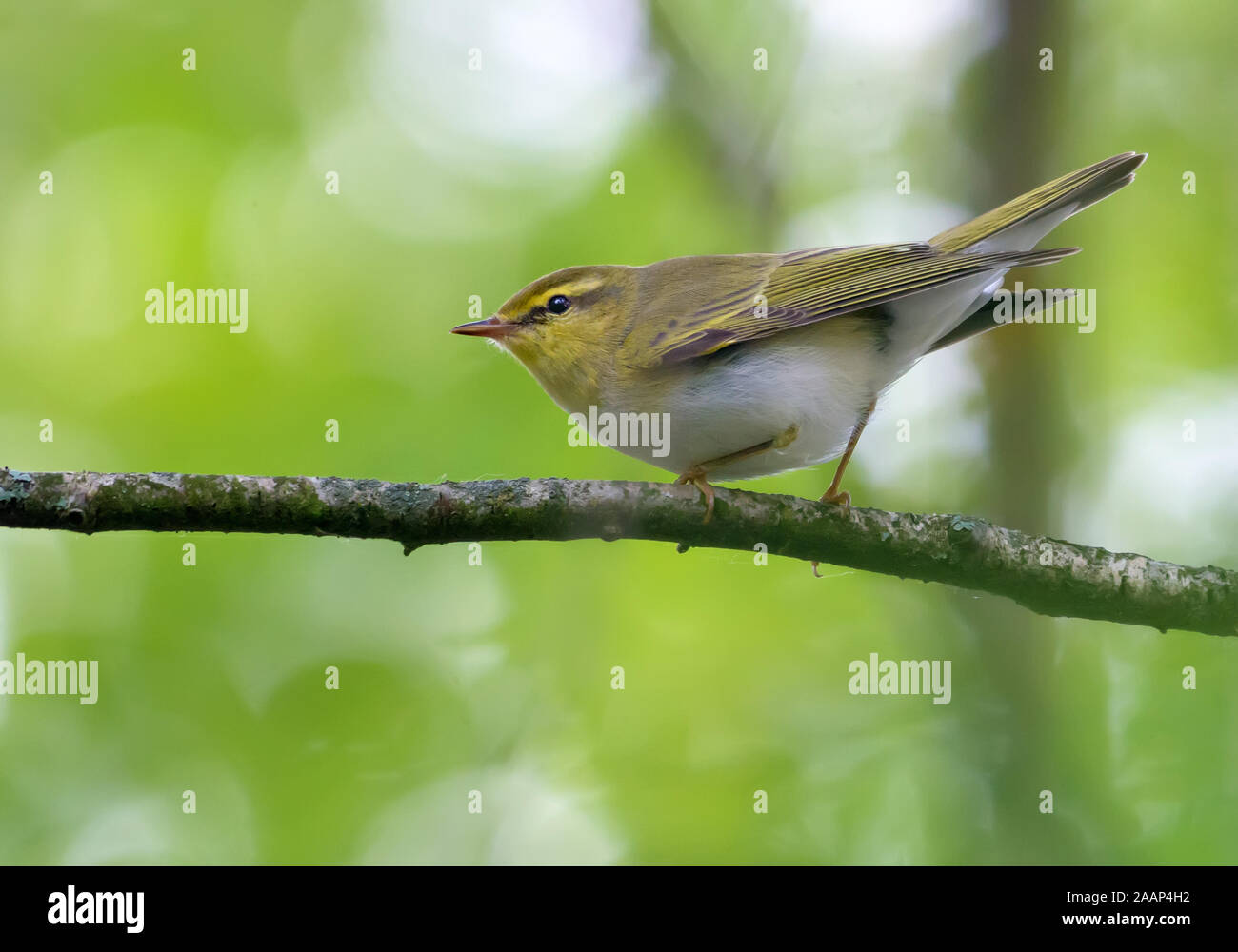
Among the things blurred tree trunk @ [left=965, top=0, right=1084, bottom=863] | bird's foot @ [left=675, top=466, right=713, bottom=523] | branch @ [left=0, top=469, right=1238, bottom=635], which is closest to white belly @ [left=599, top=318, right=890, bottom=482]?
bird's foot @ [left=675, top=466, right=713, bottom=523]

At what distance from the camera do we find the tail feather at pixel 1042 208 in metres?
5.09

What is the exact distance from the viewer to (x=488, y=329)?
564cm

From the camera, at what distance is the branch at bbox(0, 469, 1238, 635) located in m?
3.52

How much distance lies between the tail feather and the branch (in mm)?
1888

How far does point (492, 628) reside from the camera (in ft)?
24.0

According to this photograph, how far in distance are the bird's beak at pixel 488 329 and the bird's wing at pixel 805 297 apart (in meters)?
0.74

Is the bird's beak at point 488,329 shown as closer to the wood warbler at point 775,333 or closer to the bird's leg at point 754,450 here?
the wood warbler at point 775,333

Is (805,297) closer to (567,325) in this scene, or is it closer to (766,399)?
(766,399)

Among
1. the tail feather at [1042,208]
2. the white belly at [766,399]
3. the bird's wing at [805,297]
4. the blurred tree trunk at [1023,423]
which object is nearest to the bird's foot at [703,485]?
the white belly at [766,399]

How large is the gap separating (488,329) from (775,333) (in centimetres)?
161

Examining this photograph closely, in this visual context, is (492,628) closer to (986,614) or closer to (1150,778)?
(986,614)

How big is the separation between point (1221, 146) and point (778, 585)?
16.3 ft

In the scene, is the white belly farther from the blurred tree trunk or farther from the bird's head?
the blurred tree trunk

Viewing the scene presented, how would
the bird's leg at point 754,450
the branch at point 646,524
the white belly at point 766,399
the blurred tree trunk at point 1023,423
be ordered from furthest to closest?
the blurred tree trunk at point 1023,423 → the bird's leg at point 754,450 → the white belly at point 766,399 → the branch at point 646,524
